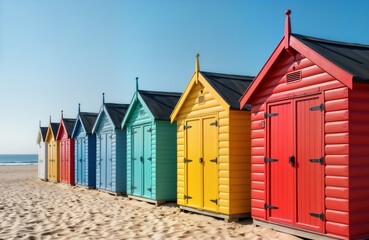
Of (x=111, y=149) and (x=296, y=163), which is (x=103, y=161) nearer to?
(x=111, y=149)

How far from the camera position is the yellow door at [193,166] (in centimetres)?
1070

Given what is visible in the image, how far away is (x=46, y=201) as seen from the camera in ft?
47.9

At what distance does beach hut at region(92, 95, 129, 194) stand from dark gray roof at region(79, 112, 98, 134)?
1.06m

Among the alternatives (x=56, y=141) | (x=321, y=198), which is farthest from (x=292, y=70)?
(x=56, y=141)

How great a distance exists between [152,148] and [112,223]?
391 cm

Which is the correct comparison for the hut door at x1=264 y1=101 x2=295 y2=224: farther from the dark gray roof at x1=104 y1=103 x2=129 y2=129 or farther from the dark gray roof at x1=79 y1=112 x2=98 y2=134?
the dark gray roof at x1=79 y1=112 x2=98 y2=134

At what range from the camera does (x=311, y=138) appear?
7359 millimetres

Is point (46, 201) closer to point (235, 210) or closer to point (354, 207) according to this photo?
point (235, 210)

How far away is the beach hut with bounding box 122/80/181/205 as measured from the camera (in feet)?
43.0

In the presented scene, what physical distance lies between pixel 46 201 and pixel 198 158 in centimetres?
654

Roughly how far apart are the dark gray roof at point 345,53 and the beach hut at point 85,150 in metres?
13.4

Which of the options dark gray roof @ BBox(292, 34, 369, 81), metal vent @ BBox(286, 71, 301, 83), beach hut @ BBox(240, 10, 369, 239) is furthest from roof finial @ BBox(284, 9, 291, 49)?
metal vent @ BBox(286, 71, 301, 83)

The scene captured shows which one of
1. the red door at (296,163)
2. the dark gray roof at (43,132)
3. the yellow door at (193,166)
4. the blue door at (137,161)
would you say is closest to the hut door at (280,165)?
the red door at (296,163)

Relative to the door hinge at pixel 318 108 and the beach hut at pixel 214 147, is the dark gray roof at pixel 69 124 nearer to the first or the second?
the beach hut at pixel 214 147
